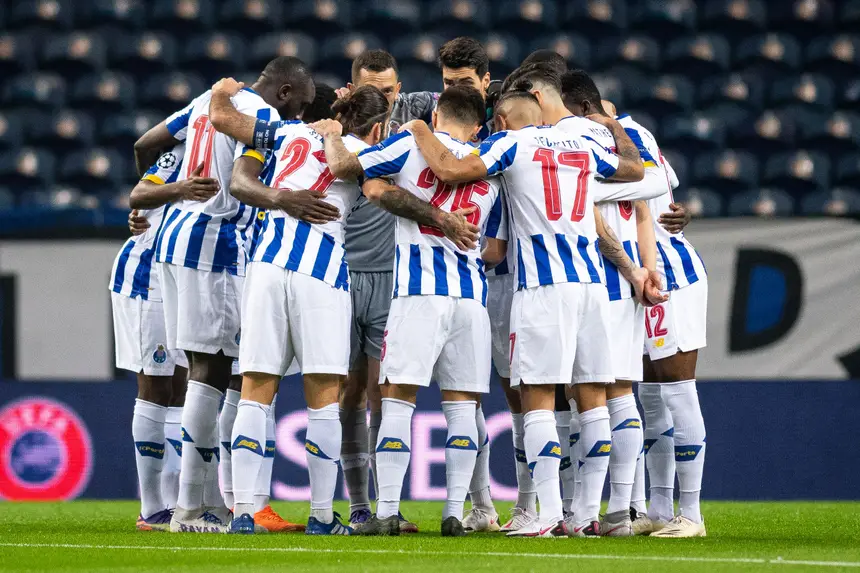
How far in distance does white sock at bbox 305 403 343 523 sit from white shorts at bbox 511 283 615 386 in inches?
30.7

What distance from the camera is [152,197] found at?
5777mm

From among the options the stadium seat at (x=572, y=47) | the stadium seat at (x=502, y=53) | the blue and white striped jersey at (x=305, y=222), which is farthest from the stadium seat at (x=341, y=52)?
the blue and white striped jersey at (x=305, y=222)

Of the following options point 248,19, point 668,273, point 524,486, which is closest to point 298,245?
point 524,486

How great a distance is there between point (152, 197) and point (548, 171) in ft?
6.37

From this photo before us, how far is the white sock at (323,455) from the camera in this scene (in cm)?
502

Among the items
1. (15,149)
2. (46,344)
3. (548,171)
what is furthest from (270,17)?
(548,171)

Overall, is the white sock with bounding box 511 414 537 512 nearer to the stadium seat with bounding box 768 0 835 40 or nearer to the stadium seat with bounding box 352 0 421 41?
the stadium seat with bounding box 352 0 421 41

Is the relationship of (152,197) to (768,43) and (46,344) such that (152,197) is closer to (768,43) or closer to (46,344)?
(46,344)

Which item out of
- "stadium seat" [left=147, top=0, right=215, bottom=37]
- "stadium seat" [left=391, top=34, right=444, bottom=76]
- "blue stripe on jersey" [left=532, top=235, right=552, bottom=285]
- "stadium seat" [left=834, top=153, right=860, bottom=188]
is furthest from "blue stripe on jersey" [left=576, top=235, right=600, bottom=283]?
"stadium seat" [left=147, top=0, right=215, bottom=37]

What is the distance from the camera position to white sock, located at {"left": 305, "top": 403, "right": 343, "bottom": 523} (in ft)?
16.5

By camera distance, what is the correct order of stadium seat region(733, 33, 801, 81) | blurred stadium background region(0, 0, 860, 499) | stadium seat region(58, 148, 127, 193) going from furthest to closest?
stadium seat region(733, 33, 801, 81)
stadium seat region(58, 148, 127, 193)
blurred stadium background region(0, 0, 860, 499)

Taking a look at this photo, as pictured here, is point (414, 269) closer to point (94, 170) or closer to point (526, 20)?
point (94, 170)

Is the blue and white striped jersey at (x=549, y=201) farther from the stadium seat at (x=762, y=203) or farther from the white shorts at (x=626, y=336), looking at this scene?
the stadium seat at (x=762, y=203)

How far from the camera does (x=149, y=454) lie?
5.80 m
